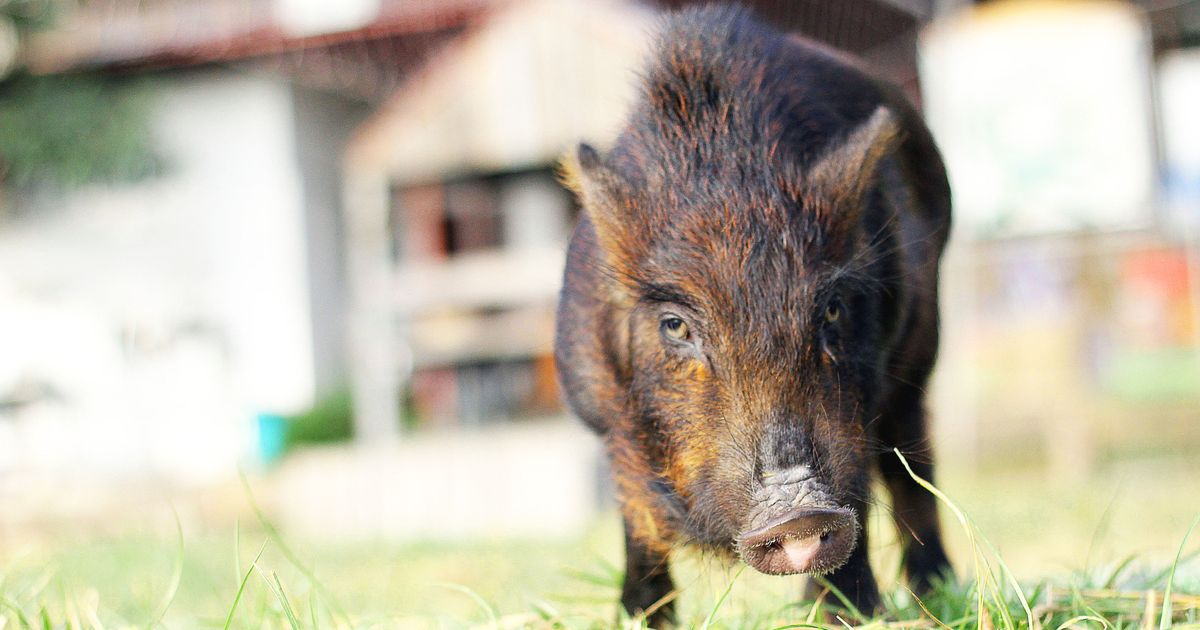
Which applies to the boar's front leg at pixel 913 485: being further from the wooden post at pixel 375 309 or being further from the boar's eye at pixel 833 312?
the wooden post at pixel 375 309

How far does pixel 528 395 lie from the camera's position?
43.5 ft

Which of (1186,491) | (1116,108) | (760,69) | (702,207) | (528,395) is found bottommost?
(1186,491)

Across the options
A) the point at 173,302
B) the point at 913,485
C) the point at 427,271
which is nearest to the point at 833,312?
the point at 913,485

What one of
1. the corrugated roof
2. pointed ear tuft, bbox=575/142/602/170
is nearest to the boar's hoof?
pointed ear tuft, bbox=575/142/602/170

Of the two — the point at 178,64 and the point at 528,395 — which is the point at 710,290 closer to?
the point at 528,395

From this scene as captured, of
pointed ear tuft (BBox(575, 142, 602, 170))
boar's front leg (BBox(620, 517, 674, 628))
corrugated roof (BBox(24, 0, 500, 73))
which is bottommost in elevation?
boar's front leg (BBox(620, 517, 674, 628))

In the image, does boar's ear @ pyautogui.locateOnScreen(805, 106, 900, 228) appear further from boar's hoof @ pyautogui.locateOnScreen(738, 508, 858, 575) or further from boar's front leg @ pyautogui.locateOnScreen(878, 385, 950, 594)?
boar's hoof @ pyautogui.locateOnScreen(738, 508, 858, 575)

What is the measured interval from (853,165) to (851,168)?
1 centimetres

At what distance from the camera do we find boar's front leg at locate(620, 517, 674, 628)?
10.8 feet

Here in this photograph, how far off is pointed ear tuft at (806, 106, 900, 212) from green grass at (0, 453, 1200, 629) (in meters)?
0.79

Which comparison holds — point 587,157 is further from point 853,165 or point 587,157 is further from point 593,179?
point 853,165

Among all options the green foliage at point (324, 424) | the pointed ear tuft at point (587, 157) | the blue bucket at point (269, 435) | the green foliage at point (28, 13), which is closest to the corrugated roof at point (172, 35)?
the green foliage at point (28, 13)

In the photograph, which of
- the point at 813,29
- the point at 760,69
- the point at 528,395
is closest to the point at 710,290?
Answer: the point at 760,69

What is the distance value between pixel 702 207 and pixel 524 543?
18.9 ft
